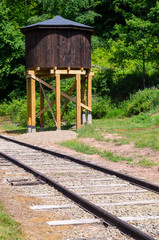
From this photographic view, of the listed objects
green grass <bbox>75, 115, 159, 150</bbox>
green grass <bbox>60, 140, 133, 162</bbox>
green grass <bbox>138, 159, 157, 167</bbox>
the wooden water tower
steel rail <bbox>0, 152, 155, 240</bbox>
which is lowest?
green grass <bbox>60, 140, 133, 162</bbox>

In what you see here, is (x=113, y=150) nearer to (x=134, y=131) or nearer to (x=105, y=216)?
(x=134, y=131)

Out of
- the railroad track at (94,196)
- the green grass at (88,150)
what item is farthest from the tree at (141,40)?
the railroad track at (94,196)

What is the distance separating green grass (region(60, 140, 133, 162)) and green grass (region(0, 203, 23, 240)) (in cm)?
727

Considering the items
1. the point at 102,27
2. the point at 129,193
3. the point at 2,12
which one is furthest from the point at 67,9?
the point at 129,193

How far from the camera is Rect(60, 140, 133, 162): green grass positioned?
A: 12804 millimetres

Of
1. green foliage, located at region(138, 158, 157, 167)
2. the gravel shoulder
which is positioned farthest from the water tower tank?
green foliage, located at region(138, 158, 157, 167)

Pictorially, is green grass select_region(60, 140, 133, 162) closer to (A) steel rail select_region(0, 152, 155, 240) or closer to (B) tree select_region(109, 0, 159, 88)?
(A) steel rail select_region(0, 152, 155, 240)

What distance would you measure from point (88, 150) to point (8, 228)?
9.76 metres

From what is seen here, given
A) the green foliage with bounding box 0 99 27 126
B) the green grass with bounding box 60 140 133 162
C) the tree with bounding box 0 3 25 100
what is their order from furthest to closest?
1. the tree with bounding box 0 3 25 100
2. the green foliage with bounding box 0 99 27 126
3. the green grass with bounding box 60 140 133 162

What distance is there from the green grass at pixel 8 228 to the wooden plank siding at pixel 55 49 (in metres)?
16.0

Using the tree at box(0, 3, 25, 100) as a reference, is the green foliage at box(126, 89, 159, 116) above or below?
below

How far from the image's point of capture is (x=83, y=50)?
22.1m

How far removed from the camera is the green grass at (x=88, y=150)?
42.0 feet

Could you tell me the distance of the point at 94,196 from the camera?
23.9 feet
